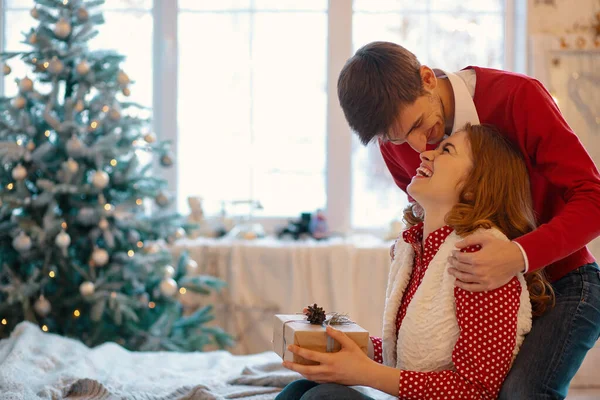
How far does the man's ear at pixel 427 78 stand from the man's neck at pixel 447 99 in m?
0.05

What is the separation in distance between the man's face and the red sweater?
0.35 ft

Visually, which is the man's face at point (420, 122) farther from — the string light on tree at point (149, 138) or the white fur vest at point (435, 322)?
the string light on tree at point (149, 138)

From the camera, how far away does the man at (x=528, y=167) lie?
144cm

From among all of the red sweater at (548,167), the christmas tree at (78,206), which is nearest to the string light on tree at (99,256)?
the christmas tree at (78,206)

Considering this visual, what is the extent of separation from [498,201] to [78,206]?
77.8 inches

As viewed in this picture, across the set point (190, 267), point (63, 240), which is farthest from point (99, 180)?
point (190, 267)

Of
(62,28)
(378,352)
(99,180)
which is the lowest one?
(378,352)

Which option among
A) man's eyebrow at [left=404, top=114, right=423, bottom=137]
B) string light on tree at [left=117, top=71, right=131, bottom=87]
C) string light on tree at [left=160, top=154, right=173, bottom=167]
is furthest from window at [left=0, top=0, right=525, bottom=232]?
man's eyebrow at [left=404, top=114, right=423, bottom=137]

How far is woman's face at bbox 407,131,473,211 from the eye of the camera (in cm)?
158

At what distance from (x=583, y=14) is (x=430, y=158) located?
2337 millimetres

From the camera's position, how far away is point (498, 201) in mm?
1552

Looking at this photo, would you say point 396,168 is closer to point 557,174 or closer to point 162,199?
point 557,174

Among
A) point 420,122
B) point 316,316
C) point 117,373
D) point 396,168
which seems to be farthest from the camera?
point 117,373

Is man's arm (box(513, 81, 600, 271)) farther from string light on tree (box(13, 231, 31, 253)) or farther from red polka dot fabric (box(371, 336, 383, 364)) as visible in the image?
string light on tree (box(13, 231, 31, 253))
